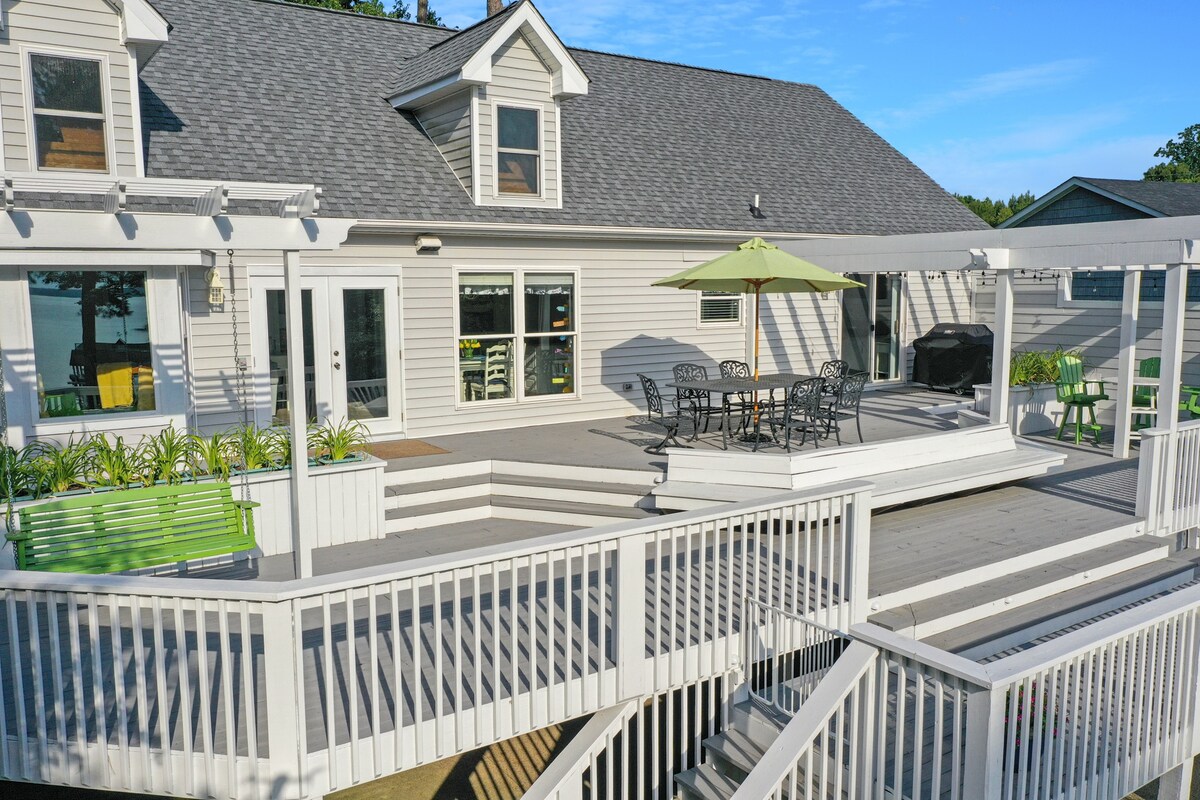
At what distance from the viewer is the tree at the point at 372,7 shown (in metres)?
24.8

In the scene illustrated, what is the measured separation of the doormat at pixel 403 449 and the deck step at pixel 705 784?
506 centimetres

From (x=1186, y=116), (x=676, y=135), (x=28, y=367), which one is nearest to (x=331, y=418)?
(x=28, y=367)

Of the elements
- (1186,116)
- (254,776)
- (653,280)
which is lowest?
(254,776)

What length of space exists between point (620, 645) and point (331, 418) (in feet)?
20.6

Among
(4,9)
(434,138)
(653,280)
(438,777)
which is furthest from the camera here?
(653,280)

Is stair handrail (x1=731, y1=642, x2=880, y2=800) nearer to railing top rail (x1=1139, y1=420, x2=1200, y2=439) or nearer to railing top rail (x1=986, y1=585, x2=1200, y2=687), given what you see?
railing top rail (x1=986, y1=585, x2=1200, y2=687)

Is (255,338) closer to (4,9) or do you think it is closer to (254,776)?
(4,9)

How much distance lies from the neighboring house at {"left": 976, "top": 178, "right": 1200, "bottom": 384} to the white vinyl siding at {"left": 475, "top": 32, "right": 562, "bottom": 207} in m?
8.00

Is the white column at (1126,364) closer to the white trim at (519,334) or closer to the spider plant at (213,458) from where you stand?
the white trim at (519,334)

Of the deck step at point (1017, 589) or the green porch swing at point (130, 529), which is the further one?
the deck step at point (1017, 589)

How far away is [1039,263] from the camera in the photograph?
390 inches

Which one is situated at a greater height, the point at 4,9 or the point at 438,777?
the point at 4,9

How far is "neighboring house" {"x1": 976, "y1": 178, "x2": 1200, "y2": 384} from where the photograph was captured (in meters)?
13.1

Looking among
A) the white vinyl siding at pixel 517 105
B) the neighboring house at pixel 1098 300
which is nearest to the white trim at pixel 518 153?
the white vinyl siding at pixel 517 105
